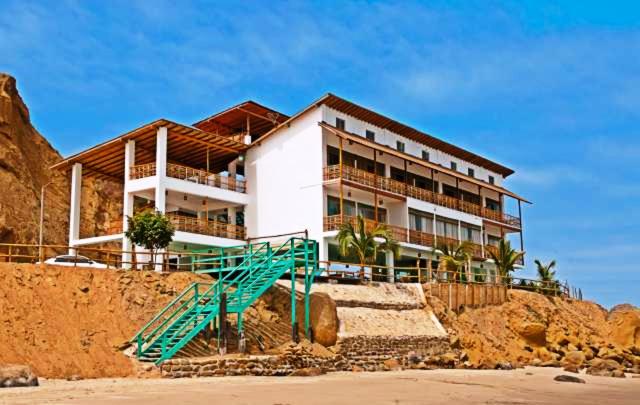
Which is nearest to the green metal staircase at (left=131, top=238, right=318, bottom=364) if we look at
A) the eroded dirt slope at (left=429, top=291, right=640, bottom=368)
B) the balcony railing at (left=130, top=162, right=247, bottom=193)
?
the eroded dirt slope at (left=429, top=291, right=640, bottom=368)

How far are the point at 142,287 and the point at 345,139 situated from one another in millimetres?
18030

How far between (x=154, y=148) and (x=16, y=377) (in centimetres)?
2322

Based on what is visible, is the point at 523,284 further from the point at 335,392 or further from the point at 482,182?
the point at 335,392

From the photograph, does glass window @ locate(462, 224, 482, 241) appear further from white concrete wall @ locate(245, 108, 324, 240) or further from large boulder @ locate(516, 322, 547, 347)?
white concrete wall @ locate(245, 108, 324, 240)

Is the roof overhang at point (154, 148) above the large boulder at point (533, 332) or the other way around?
above

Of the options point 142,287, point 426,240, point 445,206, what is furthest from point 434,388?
point 445,206

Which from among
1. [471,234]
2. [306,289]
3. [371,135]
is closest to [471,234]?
[471,234]

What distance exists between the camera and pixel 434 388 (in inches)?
771

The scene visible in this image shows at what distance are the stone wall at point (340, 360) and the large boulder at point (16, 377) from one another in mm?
3924

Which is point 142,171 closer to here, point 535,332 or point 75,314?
point 75,314

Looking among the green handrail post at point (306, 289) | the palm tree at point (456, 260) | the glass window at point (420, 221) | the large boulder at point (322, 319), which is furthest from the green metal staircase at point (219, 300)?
the glass window at point (420, 221)

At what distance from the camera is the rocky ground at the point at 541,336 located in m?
32.8

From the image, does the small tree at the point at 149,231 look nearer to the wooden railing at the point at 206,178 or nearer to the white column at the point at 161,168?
the white column at the point at 161,168

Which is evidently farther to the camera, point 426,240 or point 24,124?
point 24,124
